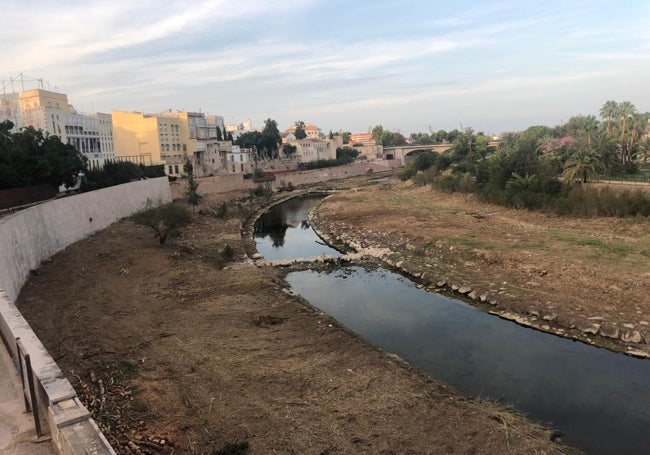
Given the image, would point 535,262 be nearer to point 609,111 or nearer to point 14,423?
point 14,423

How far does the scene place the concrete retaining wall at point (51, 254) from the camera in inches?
212

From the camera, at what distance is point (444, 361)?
540 inches

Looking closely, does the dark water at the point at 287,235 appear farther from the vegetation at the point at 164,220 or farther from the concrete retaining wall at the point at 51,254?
the concrete retaining wall at the point at 51,254

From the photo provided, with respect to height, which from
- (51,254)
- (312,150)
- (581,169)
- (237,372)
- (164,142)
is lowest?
(237,372)

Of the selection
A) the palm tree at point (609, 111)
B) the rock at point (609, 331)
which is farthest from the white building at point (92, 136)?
the palm tree at point (609, 111)

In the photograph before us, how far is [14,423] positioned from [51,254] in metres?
20.0

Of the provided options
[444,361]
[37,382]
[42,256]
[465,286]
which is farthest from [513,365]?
[42,256]

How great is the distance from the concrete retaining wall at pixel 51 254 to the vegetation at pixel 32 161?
3262mm

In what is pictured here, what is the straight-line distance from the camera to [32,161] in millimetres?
30672

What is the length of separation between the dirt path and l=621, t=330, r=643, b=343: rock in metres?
0.02

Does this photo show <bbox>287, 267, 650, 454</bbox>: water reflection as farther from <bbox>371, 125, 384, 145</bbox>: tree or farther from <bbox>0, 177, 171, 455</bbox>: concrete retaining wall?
<bbox>371, 125, 384, 145</bbox>: tree

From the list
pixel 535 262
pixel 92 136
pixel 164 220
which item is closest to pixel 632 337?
pixel 535 262

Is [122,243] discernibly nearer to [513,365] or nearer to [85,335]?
[85,335]

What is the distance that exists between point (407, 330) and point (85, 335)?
9.80m
